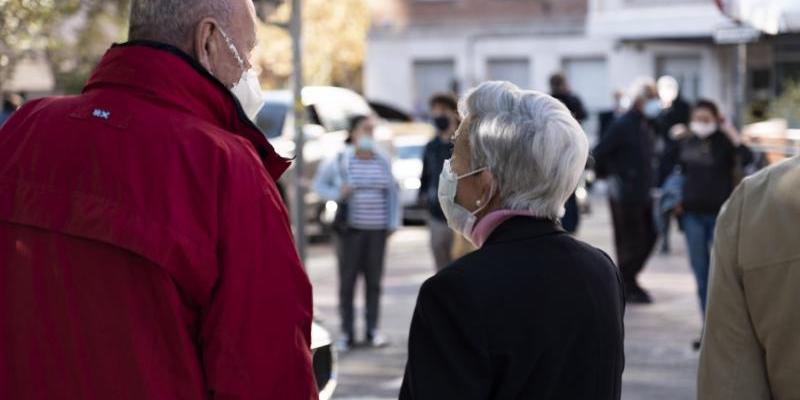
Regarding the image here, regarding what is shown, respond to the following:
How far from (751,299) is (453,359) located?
730 millimetres

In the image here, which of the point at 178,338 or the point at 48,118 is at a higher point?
the point at 48,118

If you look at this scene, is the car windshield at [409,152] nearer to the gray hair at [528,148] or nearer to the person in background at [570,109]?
the person in background at [570,109]

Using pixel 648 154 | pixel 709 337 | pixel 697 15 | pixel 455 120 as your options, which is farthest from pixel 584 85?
pixel 709 337

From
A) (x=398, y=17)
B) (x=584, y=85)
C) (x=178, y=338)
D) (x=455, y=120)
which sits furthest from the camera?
(x=398, y=17)

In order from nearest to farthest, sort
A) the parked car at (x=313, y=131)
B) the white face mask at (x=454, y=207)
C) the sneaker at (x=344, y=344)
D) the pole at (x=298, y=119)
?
the white face mask at (x=454, y=207) → the sneaker at (x=344, y=344) → the pole at (x=298, y=119) → the parked car at (x=313, y=131)

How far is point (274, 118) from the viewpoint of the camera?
18203mm

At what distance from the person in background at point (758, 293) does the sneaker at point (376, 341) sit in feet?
25.1

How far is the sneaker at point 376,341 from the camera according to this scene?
35.7 feet

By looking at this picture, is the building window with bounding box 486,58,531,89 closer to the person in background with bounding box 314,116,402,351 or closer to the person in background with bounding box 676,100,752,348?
the person in background with bounding box 314,116,402,351

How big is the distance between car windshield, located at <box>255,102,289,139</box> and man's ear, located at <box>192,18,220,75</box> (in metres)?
14.9

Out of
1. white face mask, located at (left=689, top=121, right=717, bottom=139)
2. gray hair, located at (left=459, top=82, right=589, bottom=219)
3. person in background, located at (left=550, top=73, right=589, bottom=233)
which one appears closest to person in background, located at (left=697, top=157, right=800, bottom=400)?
gray hair, located at (left=459, top=82, right=589, bottom=219)

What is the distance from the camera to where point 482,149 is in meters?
3.25

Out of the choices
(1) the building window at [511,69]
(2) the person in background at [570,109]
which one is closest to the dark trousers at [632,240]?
(2) the person in background at [570,109]

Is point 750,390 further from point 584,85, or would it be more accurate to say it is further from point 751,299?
point 584,85
